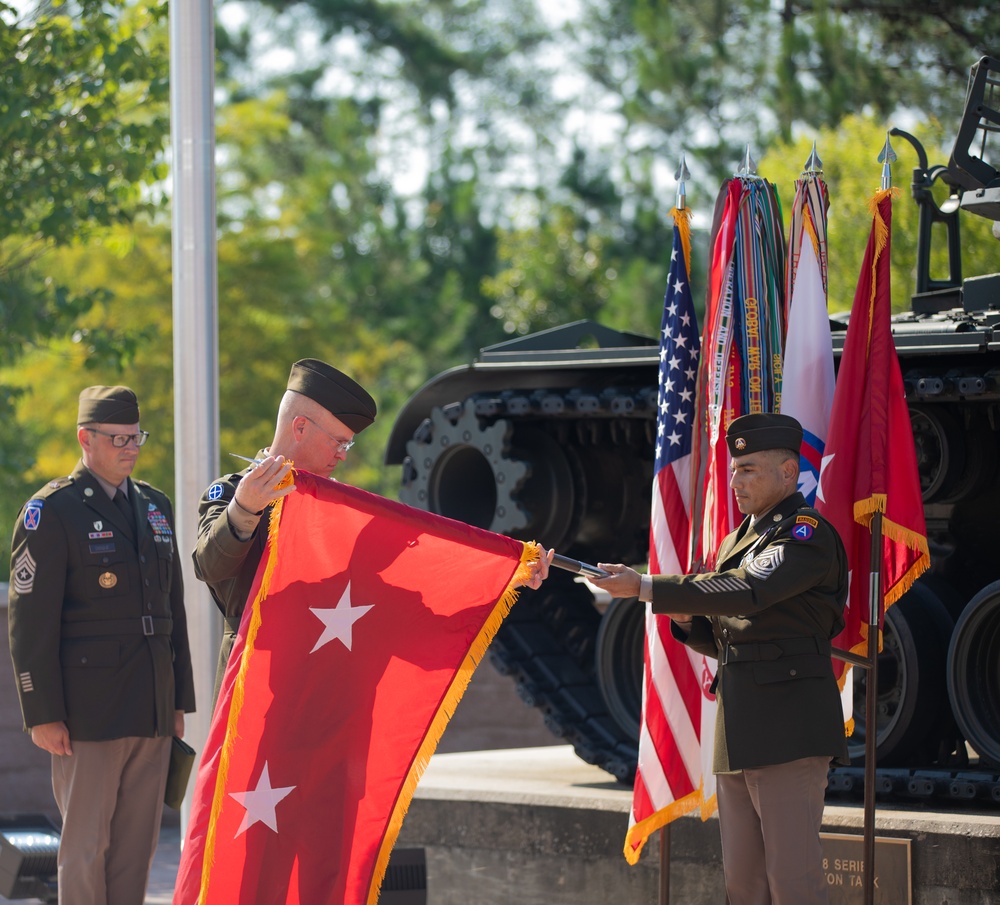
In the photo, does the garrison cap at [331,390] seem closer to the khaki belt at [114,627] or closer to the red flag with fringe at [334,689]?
the red flag with fringe at [334,689]

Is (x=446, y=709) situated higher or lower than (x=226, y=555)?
lower

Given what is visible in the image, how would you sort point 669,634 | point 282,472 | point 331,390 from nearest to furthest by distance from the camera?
1. point 282,472
2. point 331,390
3. point 669,634

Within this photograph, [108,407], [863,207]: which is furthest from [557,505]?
[863,207]

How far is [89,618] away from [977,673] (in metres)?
Answer: 3.68

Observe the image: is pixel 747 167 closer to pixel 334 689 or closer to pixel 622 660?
pixel 334 689

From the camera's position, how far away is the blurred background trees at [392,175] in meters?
10.9

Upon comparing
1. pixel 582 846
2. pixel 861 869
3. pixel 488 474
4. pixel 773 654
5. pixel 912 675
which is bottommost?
pixel 582 846

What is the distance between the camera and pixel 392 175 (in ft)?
101

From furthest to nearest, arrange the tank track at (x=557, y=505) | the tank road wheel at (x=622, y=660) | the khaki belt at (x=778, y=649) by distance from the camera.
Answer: the tank road wheel at (x=622, y=660) < the tank track at (x=557, y=505) < the khaki belt at (x=778, y=649)

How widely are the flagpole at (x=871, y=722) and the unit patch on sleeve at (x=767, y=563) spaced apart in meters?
0.84

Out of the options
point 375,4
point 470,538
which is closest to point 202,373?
point 470,538

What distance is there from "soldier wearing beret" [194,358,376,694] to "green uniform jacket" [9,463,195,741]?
0.83m

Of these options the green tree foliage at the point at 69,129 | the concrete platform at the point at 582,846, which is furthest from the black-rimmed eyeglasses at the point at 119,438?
the green tree foliage at the point at 69,129

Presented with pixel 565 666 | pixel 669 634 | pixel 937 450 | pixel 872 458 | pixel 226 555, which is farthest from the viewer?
pixel 565 666
